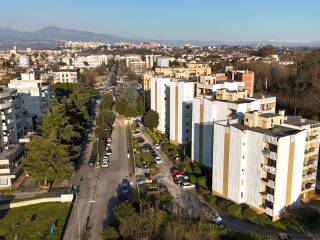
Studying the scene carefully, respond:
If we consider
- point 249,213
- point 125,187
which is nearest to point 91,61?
point 125,187

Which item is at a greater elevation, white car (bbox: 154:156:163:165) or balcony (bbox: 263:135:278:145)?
balcony (bbox: 263:135:278:145)

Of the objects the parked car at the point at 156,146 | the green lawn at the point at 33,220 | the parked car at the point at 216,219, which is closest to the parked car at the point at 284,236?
the parked car at the point at 216,219

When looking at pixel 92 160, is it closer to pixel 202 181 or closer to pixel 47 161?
pixel 47 161

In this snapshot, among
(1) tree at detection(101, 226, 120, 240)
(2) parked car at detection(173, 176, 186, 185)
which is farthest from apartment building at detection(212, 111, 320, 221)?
(1) tree at detection(101, 226, 120, 240)

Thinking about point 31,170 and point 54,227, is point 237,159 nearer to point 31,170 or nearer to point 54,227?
point 54,227

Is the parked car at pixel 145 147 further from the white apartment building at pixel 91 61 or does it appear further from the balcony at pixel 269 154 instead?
the white apartment building at pixel 91 61

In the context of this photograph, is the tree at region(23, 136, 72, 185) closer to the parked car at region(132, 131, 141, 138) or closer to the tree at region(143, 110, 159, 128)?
the parked car at region(132, 131, 141, 138)
